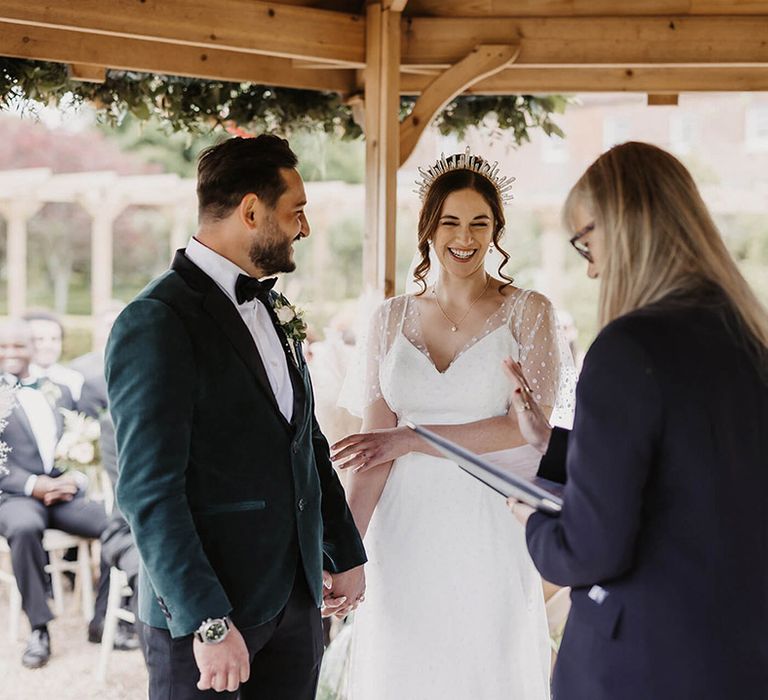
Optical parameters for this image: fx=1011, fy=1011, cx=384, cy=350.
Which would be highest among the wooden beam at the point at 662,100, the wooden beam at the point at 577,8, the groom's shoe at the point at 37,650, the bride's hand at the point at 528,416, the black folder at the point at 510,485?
the wooden beam at the point at 577,8

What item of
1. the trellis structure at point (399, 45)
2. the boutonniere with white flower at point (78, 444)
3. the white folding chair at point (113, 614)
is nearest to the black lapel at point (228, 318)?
the trellis structure at point (399, 45)

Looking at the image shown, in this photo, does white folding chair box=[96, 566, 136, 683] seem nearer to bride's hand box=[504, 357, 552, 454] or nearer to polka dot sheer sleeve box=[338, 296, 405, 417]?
polka dot sheer sleeve box=[338, 296, 405, 417]

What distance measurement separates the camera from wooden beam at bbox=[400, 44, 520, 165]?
171 inches

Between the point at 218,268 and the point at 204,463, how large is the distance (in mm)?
426

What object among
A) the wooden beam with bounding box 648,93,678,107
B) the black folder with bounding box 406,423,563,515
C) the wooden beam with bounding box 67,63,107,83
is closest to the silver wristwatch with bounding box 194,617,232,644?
the black folder with bounding box 406,423,563,515

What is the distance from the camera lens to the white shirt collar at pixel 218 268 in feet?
7.03

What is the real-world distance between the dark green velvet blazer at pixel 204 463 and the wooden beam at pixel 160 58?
235 cm

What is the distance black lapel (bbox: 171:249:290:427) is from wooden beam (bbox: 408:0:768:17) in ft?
8.89

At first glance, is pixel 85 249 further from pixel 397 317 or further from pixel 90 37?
pixel 397 317

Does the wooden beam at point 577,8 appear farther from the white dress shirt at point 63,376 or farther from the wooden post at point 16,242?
the wooden post at point 16,242

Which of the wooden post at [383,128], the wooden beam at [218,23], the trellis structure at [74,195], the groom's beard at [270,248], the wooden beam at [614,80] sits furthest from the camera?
the trellis structure at [74,195]

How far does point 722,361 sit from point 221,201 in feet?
3.66

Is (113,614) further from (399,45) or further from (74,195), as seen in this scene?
(74,195)

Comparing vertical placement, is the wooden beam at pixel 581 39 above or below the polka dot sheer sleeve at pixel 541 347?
above
